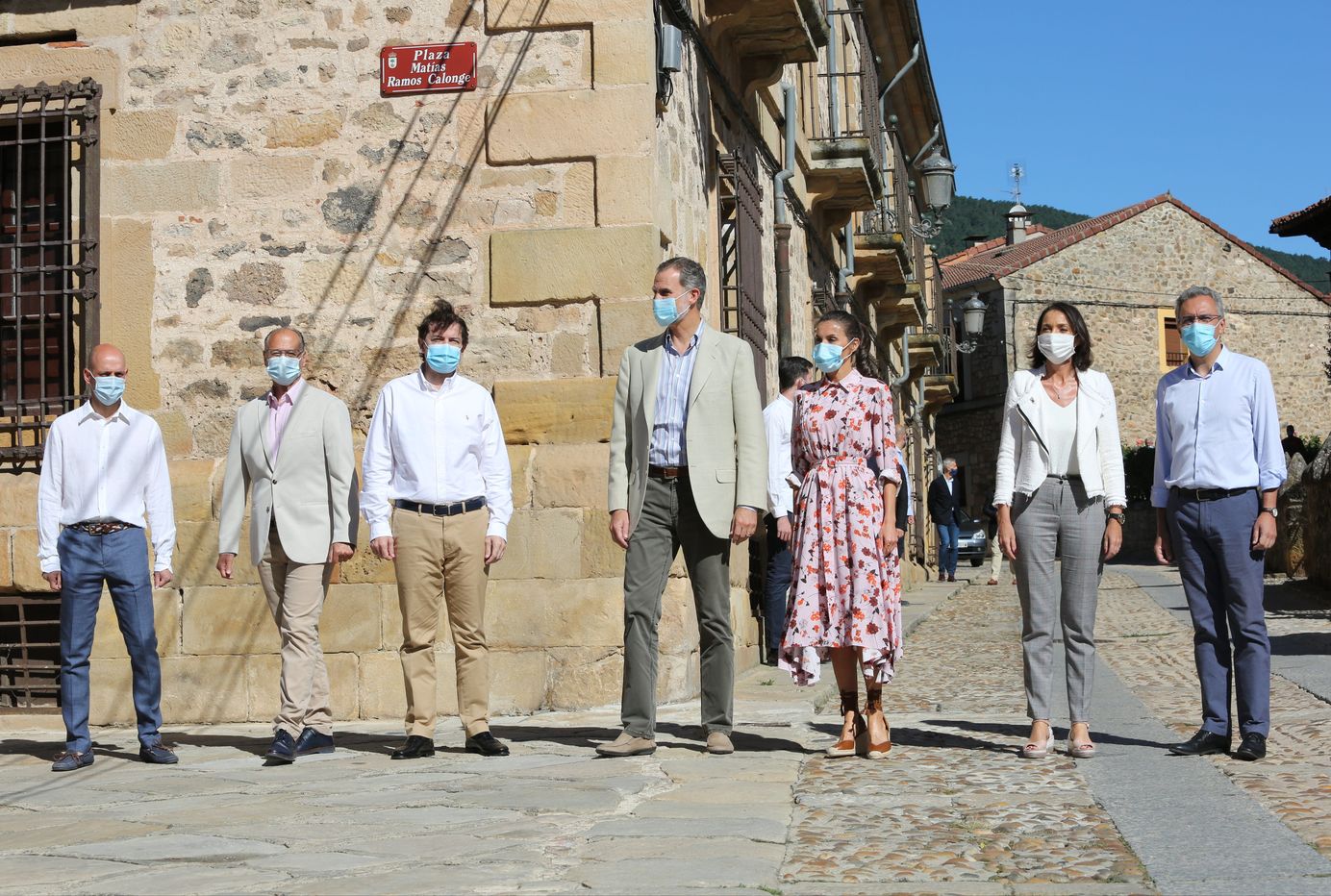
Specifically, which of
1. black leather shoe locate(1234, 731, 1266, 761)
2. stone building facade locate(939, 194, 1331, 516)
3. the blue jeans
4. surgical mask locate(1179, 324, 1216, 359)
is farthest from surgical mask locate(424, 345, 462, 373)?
stone building facade locate(939, 194, 1331, 516)

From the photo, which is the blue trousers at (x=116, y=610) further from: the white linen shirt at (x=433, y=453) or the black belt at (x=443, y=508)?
the black belt at (x=443, y=508)

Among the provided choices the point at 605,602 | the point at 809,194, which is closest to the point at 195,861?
the point at 605,602

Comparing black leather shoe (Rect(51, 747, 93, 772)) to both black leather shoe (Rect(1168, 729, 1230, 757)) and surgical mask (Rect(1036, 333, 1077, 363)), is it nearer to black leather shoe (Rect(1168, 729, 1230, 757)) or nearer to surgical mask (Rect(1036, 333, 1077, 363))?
surgical mask (Rect(1036, 333, 1077, 363))

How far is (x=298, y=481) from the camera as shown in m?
7.06

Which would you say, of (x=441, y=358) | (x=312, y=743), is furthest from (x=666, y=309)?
(x=312, y=743)

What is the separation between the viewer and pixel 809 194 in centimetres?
1563

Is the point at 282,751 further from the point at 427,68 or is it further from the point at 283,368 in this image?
the point at 427,68

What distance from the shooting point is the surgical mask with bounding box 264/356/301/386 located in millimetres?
7113

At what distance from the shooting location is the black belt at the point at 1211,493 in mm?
6324

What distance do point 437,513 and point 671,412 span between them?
1.06 meters

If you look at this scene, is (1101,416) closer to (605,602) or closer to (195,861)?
(605,602)

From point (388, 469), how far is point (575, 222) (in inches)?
84.6

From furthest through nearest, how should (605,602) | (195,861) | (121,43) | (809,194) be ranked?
(809,194) < (121,43) < (605,602) < (195,861)

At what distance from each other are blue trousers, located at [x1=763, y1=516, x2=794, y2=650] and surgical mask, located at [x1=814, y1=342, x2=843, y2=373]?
352 cm
